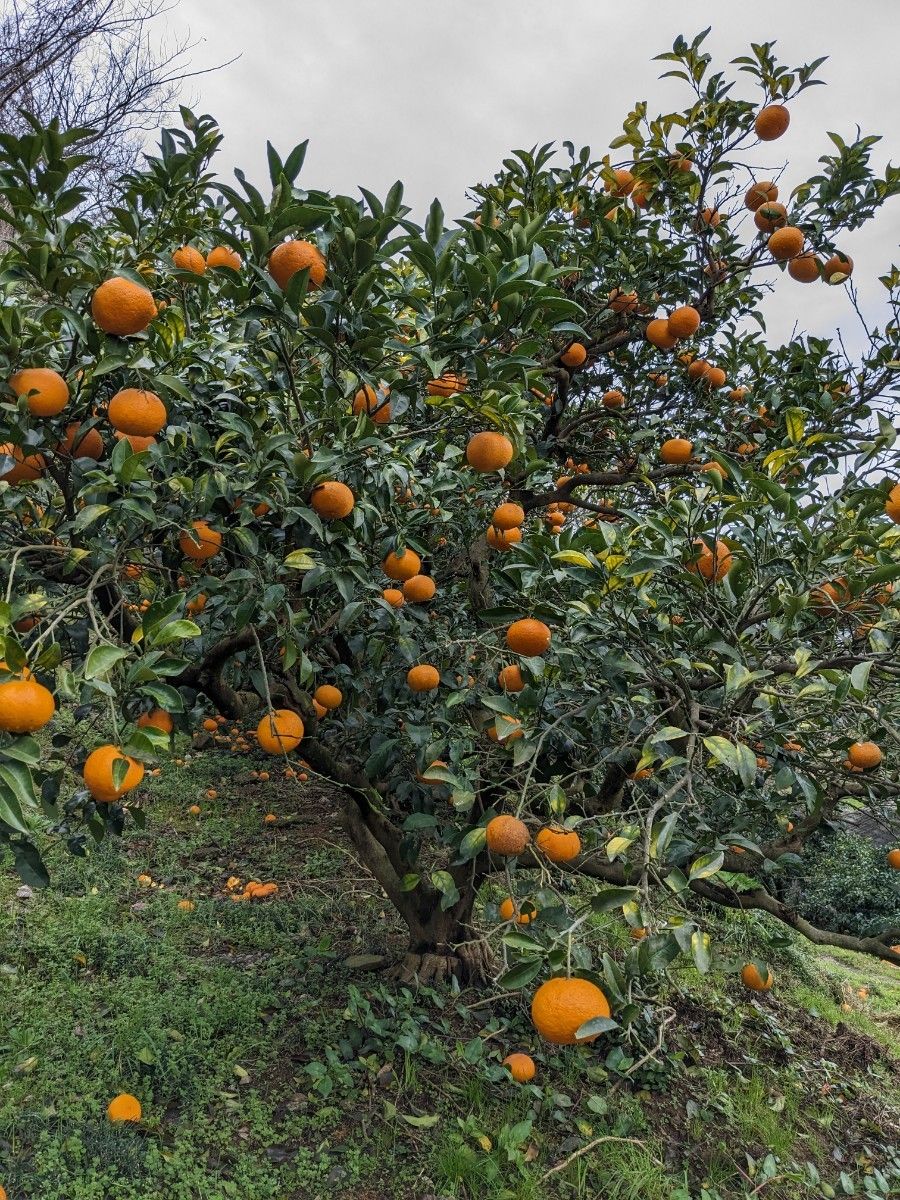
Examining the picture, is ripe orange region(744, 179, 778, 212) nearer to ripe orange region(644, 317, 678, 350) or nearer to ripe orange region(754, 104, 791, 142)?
ripe orange region(754, 104, 791, 142)

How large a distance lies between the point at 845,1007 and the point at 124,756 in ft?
16.4

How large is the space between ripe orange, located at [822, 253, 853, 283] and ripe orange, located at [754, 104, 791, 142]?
55 centimetres

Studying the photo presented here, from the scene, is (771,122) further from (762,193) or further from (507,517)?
(507,517)

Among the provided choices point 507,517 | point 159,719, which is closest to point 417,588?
point 507,517

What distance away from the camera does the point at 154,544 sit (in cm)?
182

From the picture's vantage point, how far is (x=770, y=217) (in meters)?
3.06

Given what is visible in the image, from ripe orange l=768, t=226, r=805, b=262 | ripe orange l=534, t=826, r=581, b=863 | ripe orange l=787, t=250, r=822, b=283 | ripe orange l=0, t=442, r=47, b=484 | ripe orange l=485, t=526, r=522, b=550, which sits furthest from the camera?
ripe orange l=787, t=250, r=822, b=283

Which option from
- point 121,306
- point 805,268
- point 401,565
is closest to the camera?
point 121,306

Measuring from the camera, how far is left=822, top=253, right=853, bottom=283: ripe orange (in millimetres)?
3136

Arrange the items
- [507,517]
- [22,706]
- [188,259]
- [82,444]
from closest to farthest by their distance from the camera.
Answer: [22,706]
[82,444]
[188,259]
[507,517]

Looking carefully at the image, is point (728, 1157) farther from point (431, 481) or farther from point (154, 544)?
point (154, 544)

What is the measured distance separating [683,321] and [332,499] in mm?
1867

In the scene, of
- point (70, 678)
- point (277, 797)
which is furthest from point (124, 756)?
point (277, 797)

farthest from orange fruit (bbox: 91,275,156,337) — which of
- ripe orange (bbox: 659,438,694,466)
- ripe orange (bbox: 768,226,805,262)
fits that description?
ripe orange (bbox: 768,226,805,262)
